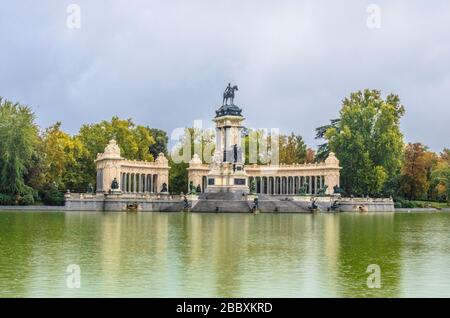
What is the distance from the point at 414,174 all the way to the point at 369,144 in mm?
12600

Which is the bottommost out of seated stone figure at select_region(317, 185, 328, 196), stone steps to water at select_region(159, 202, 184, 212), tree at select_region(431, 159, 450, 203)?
stone steps to water at select_region(159, 202, 184, 212)

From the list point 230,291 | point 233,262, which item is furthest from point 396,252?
point 230,291

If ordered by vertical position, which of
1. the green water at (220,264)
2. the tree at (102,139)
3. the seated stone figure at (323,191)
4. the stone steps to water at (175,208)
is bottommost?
the green water at (220,264)

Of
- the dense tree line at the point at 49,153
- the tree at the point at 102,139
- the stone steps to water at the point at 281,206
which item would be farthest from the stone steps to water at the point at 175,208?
the tree at the point at 102,139

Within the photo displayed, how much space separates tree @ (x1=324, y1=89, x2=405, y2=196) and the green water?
47615 millimetres

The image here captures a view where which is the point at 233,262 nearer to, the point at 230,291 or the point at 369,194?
the point at 230,291

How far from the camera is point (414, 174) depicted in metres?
86.3

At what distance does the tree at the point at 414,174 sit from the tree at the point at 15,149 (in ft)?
159

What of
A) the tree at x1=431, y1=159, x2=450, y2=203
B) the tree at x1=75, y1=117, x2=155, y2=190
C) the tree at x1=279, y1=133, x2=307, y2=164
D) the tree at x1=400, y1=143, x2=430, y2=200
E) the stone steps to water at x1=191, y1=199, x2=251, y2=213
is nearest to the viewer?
the stone steps to water at x1=191, y1=199, x2=251, y2=213

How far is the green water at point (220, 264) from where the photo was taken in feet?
47.2

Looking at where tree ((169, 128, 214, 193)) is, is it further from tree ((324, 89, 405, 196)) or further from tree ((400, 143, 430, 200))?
tree ((400, 143, 430, 200))

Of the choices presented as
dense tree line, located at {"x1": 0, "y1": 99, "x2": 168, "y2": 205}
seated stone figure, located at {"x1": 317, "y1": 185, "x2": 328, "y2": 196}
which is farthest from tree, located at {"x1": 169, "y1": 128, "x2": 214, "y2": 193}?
seated stone figure, located at {"x1": 317, "y1": 185, "x2": 328, "y2": 196}

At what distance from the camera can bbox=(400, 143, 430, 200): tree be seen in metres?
86.1

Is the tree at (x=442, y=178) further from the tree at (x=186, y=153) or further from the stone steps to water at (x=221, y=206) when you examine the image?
the stone steps to water at (x=221, y=206)
